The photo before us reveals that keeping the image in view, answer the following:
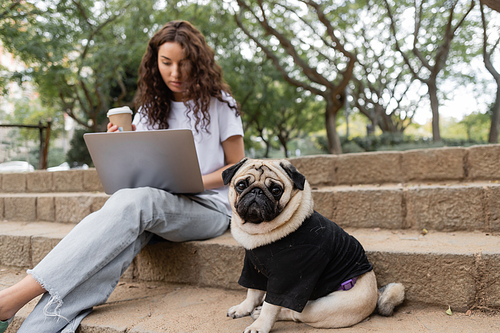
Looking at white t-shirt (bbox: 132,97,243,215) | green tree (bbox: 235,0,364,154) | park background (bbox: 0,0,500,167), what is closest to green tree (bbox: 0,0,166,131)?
park background (bbox: 0,0,500,167)

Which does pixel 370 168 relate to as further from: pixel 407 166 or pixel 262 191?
pixel 262 191

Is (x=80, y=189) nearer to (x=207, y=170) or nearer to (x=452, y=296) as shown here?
(x=207, y=170)

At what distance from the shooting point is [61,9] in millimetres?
9992

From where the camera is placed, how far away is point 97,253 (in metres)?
2.03

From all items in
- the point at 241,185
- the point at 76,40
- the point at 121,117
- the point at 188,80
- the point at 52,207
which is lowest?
the point at 52,207

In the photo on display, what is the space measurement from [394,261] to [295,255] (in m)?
0.82

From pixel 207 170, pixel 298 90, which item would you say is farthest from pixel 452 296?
pixel 298 90

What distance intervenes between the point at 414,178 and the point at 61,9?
1083cm

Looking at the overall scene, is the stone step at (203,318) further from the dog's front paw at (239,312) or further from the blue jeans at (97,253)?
the blue jeans at (97,253)

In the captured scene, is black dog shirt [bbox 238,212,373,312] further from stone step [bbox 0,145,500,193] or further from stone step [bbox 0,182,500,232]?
stone step [bbox 0,145,500,193]

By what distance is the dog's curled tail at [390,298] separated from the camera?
202 centimetres

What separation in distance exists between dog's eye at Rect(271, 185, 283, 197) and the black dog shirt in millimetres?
230

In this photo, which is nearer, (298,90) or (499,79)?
(499,79)

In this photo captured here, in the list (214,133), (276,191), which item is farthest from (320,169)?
(276,191)
